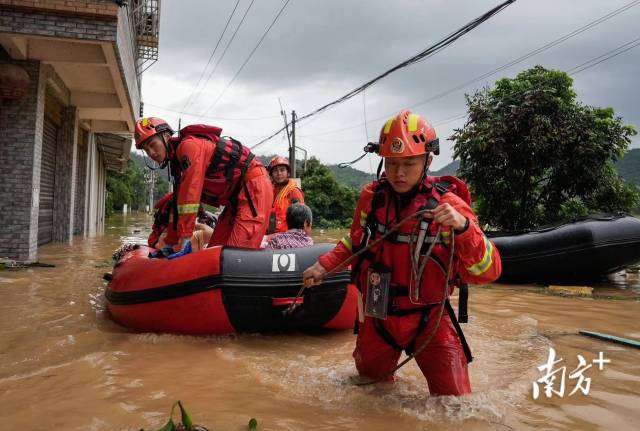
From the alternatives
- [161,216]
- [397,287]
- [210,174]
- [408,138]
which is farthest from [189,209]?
[408,138]

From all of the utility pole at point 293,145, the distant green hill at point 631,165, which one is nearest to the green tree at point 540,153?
the utility pole at point 293,145

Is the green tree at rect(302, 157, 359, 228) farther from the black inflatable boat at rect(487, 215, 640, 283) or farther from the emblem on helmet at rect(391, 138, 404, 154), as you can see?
the emblem on helmet at rect(391, 138, 404, 154)

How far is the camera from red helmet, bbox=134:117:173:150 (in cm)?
418

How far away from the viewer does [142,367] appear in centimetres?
329

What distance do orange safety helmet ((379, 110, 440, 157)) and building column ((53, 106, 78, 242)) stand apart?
37.8 feet

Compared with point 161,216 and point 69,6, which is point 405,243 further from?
point 69,6

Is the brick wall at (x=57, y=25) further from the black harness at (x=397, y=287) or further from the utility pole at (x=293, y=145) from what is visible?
the utility pole at (x=293, y=145)

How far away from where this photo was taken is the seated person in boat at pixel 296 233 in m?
4.36

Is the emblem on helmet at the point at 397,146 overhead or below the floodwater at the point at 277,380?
overhead

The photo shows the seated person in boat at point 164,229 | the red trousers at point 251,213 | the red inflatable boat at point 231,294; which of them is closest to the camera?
the red inflatable boat at point 231,294

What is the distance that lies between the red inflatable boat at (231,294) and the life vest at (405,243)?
1211mm

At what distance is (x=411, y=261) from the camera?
99.1 inches

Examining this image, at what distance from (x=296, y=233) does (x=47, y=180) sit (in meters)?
9.08

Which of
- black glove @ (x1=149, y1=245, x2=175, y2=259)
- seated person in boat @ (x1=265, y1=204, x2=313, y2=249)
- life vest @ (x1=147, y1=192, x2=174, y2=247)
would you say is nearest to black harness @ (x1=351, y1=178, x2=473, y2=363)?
seated person in boat @ (x1=265, y1=204, x2=313, y2=249)
